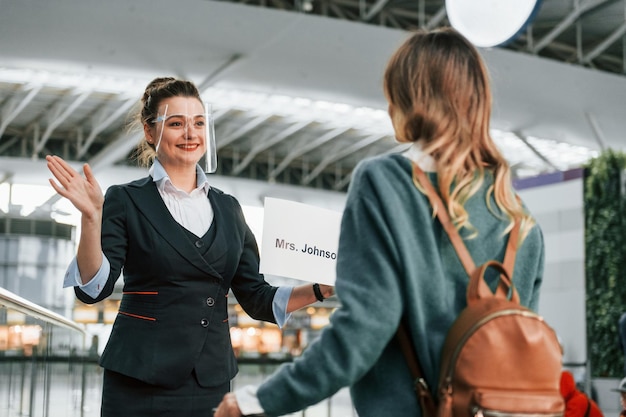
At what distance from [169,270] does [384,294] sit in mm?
1007

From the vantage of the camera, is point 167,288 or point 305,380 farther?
point 167,288

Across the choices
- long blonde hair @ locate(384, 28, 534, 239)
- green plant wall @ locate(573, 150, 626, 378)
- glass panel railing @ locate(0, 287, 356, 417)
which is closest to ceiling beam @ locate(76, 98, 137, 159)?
green plant wall @ locate(573, 150, 626, 378)

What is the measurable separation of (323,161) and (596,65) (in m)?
13.1

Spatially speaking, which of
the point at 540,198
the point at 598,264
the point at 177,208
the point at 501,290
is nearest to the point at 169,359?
the point at 177,208

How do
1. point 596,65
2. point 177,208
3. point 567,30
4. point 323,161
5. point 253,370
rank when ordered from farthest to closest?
point 323,161 < point 596,65 < point 567,30 < point 253,370 < point 177,208

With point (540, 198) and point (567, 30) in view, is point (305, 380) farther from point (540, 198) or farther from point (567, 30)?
point (567, 30)

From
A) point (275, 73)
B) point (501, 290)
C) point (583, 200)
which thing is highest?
point (275, 73)

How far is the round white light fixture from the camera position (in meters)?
4.89

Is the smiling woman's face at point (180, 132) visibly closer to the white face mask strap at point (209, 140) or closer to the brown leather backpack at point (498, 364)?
the white face mask strap at point (209, 140)

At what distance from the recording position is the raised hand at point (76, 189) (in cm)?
241

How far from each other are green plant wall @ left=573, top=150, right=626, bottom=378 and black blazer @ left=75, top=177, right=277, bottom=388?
14125 mm

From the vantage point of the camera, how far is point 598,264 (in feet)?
52.6

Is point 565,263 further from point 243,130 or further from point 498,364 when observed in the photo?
point 243,130

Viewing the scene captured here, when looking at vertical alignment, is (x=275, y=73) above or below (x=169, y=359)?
above
